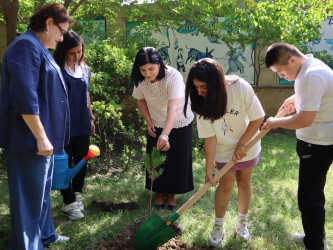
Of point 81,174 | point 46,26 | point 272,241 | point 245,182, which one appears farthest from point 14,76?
point 272,241

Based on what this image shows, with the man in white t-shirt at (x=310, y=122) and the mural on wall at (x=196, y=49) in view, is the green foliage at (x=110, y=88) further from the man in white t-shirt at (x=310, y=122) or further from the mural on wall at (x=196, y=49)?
the mural on wall at (x=196, y=49)

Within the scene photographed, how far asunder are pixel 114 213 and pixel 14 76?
187 cm

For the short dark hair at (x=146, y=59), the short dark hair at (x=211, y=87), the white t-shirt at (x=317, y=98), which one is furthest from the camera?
the short dark hair at (x=146, y=59)

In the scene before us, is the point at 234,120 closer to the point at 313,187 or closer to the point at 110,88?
the point at 313,187

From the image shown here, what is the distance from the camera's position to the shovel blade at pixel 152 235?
104 inches

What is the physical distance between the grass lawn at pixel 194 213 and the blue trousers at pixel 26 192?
0.49 m

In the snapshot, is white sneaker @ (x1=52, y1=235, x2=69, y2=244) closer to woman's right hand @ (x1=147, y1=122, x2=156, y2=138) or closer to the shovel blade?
the shovel blade

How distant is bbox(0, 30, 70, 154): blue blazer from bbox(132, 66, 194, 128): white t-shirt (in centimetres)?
114

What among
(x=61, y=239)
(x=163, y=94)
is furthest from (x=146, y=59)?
(x=61, y=239)

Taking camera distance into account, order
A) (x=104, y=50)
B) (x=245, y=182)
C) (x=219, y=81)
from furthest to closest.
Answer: (x=104, y=50) < (x=245, y=182) < (x=219, y=81)

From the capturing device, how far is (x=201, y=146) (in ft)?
21.0

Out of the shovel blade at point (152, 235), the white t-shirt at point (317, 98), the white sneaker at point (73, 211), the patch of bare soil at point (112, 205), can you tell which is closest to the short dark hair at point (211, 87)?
the white t-shirt at point (317, 98)

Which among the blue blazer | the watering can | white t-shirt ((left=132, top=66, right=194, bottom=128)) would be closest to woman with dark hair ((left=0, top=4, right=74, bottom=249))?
the blue blazer

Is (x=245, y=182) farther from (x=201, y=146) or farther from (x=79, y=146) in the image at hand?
(x=201, y=146)
